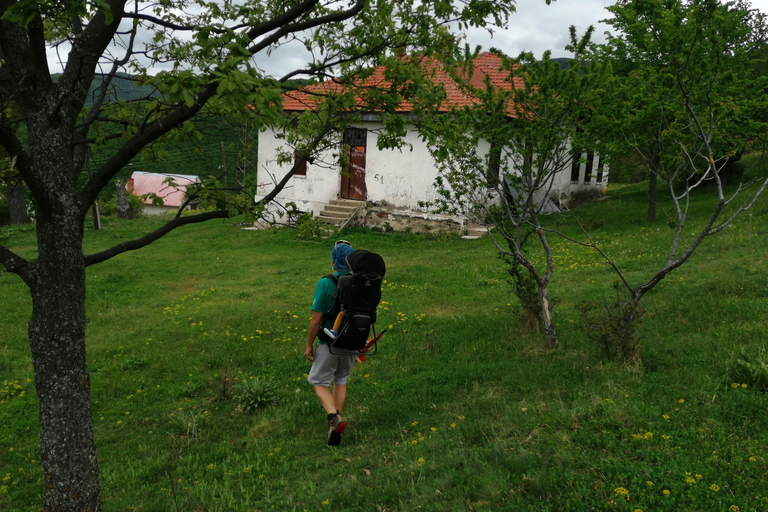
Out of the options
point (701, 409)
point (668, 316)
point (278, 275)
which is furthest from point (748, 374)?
point (278, 275)

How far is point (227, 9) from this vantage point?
573 cm

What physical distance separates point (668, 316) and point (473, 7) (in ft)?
16.6

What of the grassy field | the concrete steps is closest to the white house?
the concrete steps

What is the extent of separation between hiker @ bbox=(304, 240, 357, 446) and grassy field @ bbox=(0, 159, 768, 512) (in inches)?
13.8

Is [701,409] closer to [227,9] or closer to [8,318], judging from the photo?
[227,9]

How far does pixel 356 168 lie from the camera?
20.6 meters

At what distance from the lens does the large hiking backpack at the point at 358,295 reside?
16.5 feet

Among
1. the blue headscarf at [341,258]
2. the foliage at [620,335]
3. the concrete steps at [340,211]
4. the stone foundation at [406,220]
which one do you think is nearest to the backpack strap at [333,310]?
the blue headscarf at [341,258]

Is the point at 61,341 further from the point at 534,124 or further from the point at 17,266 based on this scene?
the point at 534,124

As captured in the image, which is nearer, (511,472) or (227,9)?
(511,472)

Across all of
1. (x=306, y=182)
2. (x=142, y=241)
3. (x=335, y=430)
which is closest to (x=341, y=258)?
(x=335, y=430)

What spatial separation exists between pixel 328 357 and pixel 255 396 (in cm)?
154

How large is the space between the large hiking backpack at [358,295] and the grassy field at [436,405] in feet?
3.33

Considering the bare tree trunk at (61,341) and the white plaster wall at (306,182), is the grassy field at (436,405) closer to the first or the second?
the bare tree trunk at (61,341)
